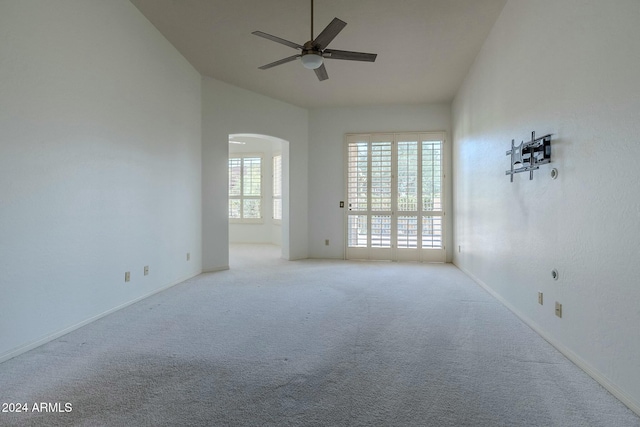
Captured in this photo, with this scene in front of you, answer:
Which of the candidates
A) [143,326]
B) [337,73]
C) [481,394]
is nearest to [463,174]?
[337,73]

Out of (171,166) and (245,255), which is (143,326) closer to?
(171,166)

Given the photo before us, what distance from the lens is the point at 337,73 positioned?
15.8 feet

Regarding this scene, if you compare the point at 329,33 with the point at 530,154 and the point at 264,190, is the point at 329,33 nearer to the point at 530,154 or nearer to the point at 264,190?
the point at 530,154

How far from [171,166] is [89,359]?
8.66 feet

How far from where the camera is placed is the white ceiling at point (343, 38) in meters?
3.32

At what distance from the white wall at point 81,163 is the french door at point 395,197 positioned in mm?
3330

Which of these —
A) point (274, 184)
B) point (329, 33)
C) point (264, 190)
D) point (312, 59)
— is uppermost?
point (329, 33)

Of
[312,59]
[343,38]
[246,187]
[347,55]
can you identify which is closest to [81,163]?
[312,59]

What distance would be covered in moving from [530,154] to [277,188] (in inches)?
267

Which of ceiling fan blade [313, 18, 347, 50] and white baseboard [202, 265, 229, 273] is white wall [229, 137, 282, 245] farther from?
ceiling fan blade [313, 18, 347, 50]

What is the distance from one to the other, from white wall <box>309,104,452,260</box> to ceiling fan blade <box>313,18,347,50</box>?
358 centimetres

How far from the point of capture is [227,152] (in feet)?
17.8

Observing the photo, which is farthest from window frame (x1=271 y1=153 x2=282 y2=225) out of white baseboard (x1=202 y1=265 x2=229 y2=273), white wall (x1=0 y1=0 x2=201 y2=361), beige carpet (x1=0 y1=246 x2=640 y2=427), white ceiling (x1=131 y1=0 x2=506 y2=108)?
beige carpet (x1=0 y1=246 x2=640 y2=427)

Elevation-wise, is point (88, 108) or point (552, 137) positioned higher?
point (88, 108)
